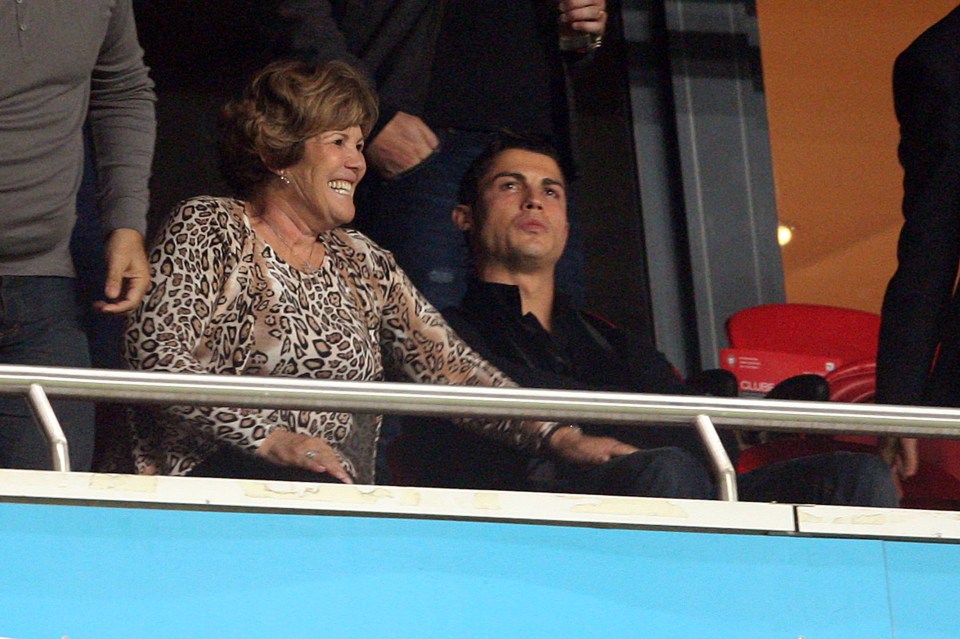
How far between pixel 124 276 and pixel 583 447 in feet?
2.53

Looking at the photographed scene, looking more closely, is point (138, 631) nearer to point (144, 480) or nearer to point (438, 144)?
point (144, 480)

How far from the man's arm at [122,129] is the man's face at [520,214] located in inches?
28.8

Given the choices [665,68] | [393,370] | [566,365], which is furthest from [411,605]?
[665,68]

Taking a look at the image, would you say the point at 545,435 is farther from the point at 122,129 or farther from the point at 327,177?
the point at 122,129

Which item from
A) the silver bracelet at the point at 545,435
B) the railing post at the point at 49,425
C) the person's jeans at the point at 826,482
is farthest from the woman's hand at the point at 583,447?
the railing post at the point at 49,425

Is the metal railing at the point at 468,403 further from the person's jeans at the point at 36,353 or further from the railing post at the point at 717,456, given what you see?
the person's jeans at the point at 36,353

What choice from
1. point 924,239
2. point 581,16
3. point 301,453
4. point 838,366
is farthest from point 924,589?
point 581,16

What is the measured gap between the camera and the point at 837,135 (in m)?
6.34

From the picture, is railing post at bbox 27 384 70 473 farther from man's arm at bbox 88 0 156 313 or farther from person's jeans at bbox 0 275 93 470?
man's arm at bbox 88 0 156 313

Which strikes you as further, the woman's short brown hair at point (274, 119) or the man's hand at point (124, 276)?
the woman's short brown hair at point (274, 119)

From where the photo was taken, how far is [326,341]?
2.66 meters

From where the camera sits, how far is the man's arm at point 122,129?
268cm

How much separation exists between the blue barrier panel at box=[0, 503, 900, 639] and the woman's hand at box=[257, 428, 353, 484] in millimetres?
302

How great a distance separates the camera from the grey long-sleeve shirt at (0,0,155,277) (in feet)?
8.23
